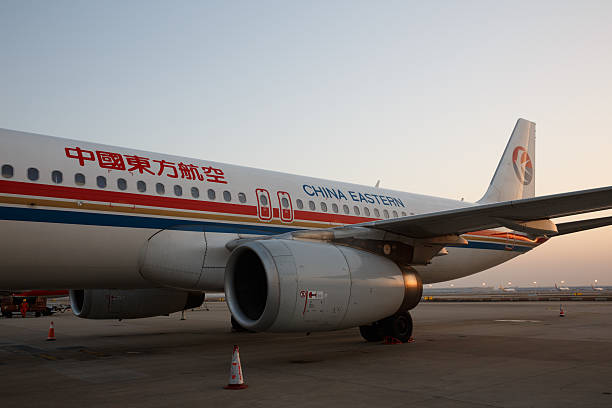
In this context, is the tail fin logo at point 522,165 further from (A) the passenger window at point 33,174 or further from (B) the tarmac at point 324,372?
(A) the passenger window at point 33,174

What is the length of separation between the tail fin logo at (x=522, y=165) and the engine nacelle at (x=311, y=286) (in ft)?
33.8

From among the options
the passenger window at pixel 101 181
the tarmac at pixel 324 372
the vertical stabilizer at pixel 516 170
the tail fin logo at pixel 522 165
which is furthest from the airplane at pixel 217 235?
the tail fin logo at pixel 522 165

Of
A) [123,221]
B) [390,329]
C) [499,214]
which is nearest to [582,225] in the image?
[499,214]

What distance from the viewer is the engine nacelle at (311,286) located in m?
8.19

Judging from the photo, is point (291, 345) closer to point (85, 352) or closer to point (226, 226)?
point (226, 226)

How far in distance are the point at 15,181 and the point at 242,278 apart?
13.2ft

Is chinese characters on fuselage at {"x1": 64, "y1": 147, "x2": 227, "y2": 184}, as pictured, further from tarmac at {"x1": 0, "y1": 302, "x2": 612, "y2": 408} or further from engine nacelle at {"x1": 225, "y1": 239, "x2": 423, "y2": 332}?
tarmac at {"x1": 0, "y1": 302, "x2": 612, "y2": 408}

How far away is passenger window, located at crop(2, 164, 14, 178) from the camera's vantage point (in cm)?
851

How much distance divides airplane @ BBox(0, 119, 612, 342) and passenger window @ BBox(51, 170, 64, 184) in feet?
0.06

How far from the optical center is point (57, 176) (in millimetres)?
9039

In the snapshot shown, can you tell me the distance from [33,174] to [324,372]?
5.69 meters

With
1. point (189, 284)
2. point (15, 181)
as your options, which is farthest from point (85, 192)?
point (189, 284)

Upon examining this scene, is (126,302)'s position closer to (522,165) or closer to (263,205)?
(263,205)

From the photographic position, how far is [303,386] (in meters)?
6.74
